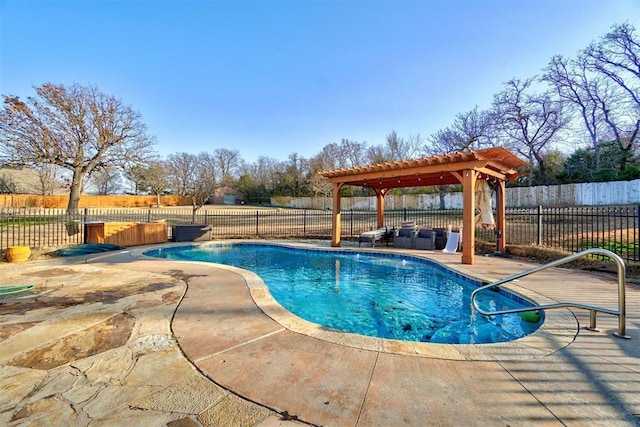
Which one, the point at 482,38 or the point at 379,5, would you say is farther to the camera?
the point at 482,38

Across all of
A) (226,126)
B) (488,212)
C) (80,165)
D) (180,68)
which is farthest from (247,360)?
(226,126)

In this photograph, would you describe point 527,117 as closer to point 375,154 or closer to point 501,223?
point 375,154

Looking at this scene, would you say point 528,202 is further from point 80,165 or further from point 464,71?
point 80,165

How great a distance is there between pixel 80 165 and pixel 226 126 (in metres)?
11.7

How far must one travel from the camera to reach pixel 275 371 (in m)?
2.25

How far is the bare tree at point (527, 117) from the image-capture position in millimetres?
23250

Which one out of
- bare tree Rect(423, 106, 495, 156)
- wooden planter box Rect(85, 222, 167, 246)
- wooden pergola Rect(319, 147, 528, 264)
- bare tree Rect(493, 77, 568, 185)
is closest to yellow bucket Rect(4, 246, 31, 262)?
wooden planter box Rect(85, 222, 167, 246)

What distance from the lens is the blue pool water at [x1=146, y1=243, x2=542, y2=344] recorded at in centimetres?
399

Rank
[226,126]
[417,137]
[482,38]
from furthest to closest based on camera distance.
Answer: [417,137] → [226,126] → [482,38]

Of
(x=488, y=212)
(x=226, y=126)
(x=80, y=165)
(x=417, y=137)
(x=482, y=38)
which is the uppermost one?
(x=417, y=137)

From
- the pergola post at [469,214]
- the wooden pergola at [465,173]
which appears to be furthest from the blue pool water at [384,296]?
the wooden pergola at [465,173]

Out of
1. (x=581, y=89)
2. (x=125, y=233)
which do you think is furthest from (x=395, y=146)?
(x=125, y=233)

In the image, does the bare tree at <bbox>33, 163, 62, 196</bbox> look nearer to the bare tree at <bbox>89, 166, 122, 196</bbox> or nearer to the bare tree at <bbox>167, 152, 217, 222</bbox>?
the bare tree at <bbox>89, 166, 122, 196</bbox>

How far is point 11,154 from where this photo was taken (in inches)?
625
